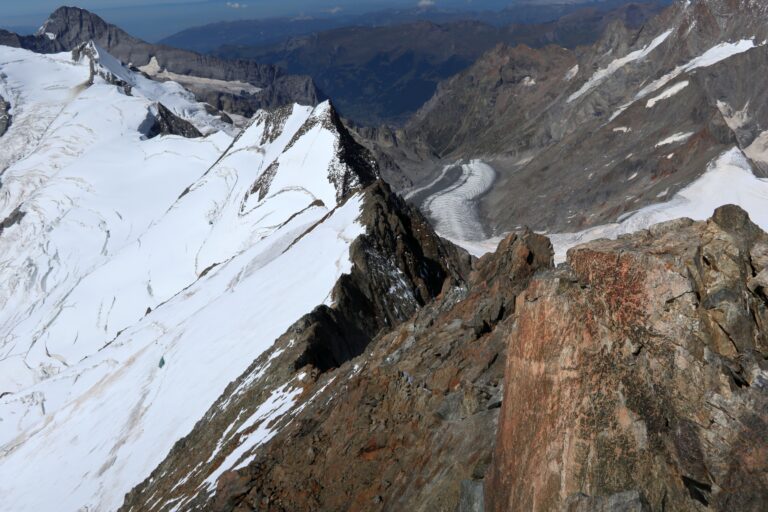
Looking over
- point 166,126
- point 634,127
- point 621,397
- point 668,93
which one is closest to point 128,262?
point 166,126

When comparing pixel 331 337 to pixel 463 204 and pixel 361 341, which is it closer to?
pixel 361 341

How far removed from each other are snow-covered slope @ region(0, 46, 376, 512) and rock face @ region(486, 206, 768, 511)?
62.7ft

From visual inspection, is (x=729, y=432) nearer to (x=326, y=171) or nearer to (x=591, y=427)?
(x=591, y=427)

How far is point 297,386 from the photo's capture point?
71.6 feet

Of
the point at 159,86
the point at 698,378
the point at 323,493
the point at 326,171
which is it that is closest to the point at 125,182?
the point at 326,171

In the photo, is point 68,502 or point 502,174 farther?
point 502,174

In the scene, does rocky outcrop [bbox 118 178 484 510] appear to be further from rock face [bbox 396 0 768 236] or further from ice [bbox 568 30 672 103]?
ice [bbox 568 30 672 103]

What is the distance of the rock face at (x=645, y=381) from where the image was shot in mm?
9227

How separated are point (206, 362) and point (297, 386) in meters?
10.2

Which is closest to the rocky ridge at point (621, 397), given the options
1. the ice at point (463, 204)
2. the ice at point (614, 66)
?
the ice at point (463, 204)

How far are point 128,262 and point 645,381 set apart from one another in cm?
6622

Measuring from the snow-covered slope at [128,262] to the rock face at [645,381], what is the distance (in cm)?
1912

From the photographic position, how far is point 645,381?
979 centimetres

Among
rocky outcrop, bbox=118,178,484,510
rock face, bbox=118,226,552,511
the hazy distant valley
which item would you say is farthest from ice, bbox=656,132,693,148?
rock face, bbox=118,226,552,511
